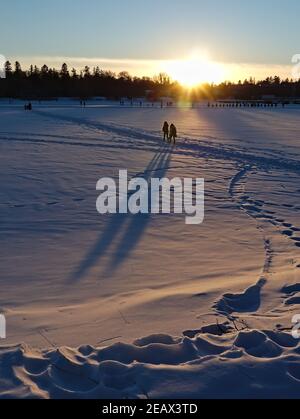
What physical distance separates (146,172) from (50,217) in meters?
5.60

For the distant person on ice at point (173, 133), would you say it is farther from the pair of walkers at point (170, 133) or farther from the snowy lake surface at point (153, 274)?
the snowy lake surface at point (153, 274)

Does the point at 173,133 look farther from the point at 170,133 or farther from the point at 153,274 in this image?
the point at 153,274

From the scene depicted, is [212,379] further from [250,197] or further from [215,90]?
[215,90]

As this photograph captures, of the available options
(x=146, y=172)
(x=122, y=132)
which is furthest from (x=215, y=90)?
(x=146, y=172)

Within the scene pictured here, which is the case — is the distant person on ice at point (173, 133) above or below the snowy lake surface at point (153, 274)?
above

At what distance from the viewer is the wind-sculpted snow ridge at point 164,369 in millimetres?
3289

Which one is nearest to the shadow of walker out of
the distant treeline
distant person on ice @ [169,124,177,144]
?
distant person on ice @ [169,124,177,144]

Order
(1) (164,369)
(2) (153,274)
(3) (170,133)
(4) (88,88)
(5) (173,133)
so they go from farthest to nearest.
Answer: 1. (4) (88,88)
2. (3) (170,133)
3. (5) (173,133)
4. (2) (153,274)
5. (1) (164,369)

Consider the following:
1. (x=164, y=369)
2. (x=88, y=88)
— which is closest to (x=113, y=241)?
(x=164, y=369)

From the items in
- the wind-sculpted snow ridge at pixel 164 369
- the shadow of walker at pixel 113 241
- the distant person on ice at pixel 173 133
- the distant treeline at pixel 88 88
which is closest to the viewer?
Result: the wind-sculpted snow ridge at pixel 164 369

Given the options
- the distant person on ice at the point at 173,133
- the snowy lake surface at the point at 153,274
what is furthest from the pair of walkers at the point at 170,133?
the snowy lake surface at the point at 153,274

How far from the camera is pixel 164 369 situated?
3.55 meters

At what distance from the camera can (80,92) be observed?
11406 centimetres
